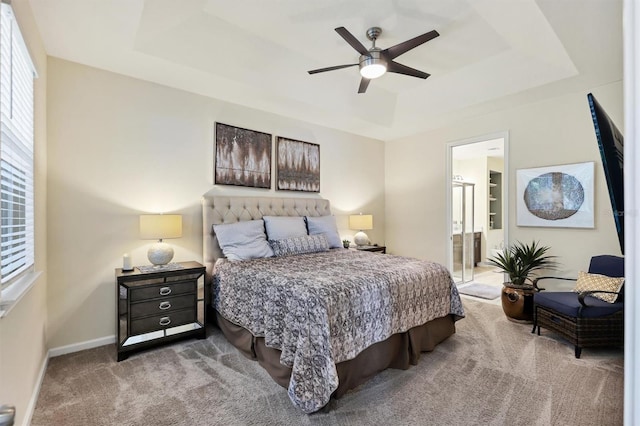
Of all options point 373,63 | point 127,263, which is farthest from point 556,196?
point 127,263

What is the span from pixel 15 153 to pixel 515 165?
5101 millimetres

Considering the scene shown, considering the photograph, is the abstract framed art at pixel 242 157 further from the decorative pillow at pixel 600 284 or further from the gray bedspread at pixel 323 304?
the decorative pillow at pixel 600 284

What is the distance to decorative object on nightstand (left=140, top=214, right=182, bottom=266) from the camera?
296cm

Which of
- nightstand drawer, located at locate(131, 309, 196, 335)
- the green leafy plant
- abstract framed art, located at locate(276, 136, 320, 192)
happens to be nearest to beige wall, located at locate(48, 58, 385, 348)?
nightstand drawer, located at locate(131, 309, 196, 335)

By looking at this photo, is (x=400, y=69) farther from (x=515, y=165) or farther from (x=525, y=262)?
(x=525, y=262)

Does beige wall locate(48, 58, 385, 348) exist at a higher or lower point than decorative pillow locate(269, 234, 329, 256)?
higher

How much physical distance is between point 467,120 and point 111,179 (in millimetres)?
4761

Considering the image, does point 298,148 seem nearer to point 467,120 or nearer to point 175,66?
point 175,66

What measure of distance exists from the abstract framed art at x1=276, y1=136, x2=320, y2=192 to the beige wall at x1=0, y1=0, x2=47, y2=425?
8.31 ft

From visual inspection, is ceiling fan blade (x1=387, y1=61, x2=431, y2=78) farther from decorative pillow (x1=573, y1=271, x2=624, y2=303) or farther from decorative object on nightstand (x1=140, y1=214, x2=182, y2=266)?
decorative pillow (x1=573, y1=271, x2=624, y2=303)

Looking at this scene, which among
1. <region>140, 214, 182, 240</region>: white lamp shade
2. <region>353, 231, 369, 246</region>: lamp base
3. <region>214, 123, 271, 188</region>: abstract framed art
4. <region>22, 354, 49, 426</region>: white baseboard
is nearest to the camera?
<region>22, 354, 49, 426</region>: white baseboard

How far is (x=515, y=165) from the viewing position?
419 centimetres

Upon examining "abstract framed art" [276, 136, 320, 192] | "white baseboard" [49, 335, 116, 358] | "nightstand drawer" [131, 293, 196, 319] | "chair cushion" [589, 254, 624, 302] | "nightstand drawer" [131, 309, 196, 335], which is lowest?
"white baseboard" [49, 335, 116, 358]

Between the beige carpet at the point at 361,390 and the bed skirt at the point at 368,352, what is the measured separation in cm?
7
